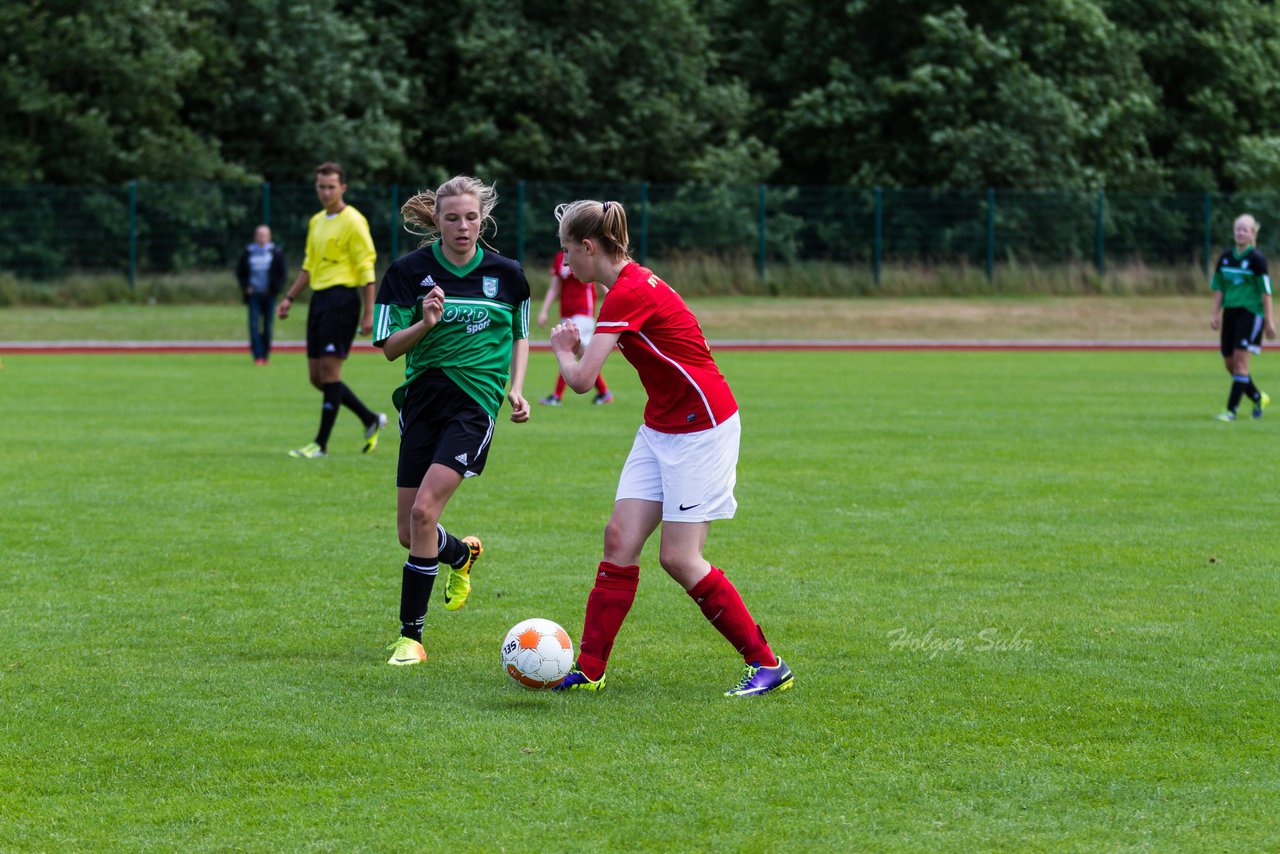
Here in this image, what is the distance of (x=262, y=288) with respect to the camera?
960 inches

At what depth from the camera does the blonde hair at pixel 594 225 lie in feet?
18.7

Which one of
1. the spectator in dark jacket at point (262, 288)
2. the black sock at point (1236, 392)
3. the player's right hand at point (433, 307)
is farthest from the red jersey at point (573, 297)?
the player's right hand at point (433, 307)

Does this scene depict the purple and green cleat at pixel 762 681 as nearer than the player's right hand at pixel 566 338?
No

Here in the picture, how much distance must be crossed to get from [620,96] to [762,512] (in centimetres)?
3231


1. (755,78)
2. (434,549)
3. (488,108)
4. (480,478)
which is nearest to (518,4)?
(488,108)

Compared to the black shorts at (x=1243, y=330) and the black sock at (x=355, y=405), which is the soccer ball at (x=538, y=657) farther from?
the black shorts at (x=1243, y=330)

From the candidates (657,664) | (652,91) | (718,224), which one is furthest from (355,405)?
(652,91)

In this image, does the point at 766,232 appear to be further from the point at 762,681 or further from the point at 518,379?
the point at 762,681

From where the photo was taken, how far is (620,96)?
136ft

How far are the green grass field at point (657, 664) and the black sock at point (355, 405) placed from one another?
14.4 inches

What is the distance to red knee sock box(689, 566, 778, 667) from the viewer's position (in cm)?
591

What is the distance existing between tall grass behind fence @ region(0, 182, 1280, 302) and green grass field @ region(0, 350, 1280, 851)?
77.8 ft

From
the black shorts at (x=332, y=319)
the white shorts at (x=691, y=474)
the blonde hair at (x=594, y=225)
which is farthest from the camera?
the black shorts at (x=332, y=319)

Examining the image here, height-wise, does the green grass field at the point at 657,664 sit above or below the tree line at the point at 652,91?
below
